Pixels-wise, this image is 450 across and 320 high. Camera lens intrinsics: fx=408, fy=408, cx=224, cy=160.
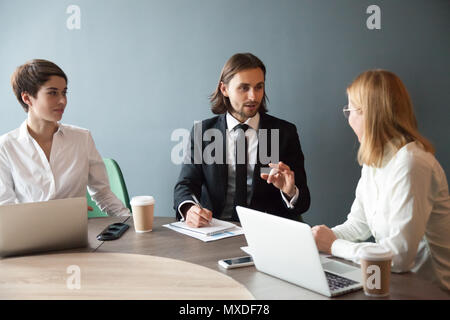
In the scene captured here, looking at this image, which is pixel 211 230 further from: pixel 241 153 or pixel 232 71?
pixel 232 71

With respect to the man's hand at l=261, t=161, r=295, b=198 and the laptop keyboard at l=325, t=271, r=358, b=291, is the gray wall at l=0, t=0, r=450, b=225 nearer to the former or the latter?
the man's hand at l=261, t=161, r=295, b=198

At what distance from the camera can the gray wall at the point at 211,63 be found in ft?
7.93

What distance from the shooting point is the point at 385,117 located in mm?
1372

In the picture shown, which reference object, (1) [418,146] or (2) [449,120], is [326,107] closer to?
(2) [449,120]

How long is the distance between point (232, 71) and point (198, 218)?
99cm

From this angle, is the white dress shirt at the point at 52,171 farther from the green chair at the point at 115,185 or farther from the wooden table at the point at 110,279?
the wooden table at the point at 110,279

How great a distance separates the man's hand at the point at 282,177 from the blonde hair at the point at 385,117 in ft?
1.58

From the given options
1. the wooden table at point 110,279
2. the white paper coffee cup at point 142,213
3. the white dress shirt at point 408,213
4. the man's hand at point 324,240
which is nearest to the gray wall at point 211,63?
the white dress shirt at point 408,213

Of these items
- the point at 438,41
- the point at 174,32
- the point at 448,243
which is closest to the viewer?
the point at 448,243

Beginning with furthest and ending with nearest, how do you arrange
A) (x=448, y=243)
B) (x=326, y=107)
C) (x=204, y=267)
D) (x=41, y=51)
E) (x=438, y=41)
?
(x=41, y=51)
(x=326, y=107)
(x=438, y=41)
(x=448, y=243)
(x=204, y=267)

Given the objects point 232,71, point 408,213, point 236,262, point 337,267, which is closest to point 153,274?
point 236,262

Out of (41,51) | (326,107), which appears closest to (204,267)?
(326,107)
